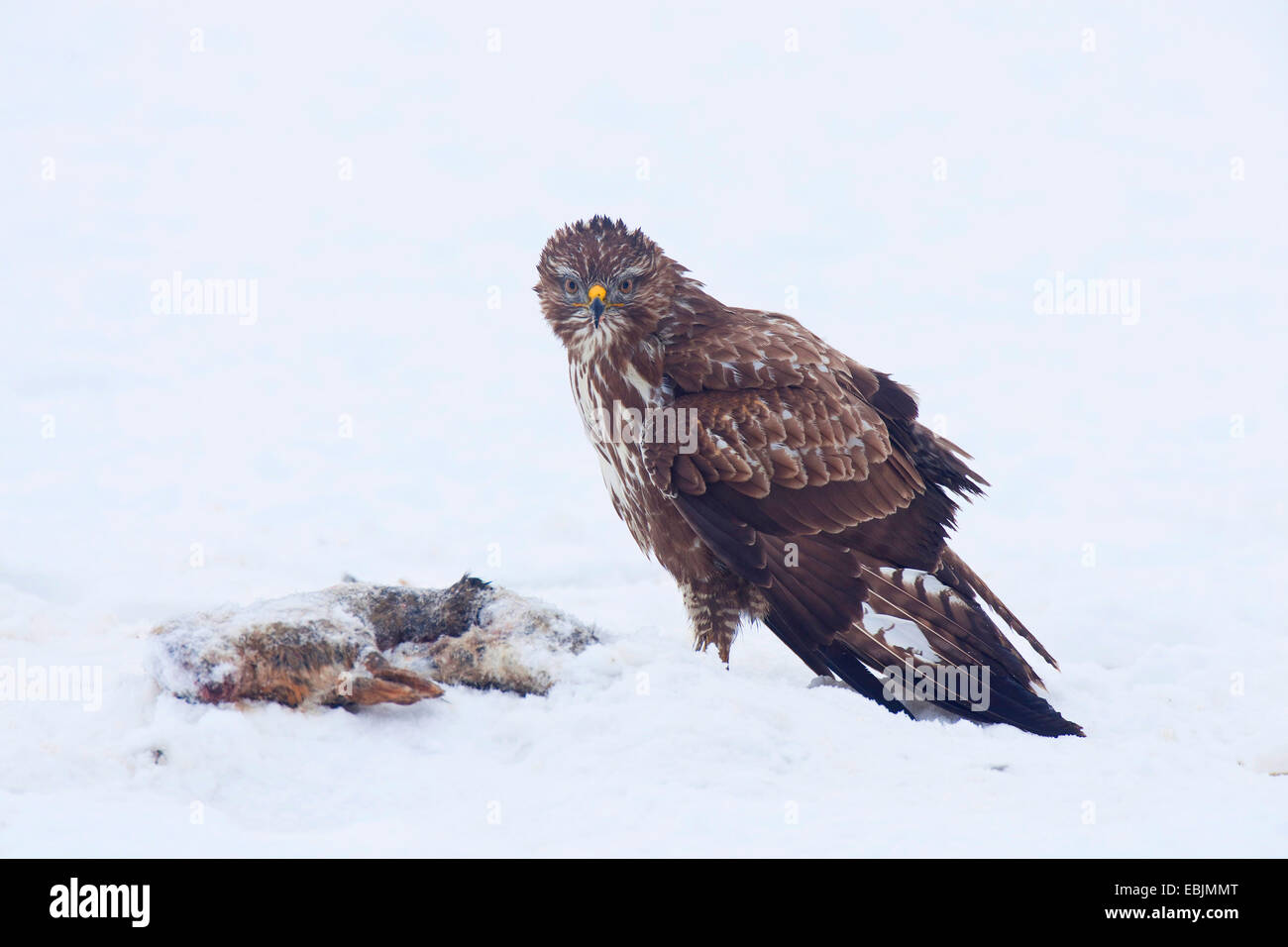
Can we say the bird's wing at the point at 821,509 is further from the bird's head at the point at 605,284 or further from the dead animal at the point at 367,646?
the dead animal at the point at 367,646

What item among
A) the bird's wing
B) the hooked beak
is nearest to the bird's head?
the hooked beak

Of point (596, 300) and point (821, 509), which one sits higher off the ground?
point (596, 300)

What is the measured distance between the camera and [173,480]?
30.7 feet

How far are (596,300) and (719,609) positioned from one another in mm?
1573

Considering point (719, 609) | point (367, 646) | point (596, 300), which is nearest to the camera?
point (367, 646)

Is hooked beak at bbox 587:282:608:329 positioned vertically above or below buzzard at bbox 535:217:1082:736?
above

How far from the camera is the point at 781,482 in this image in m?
5.39

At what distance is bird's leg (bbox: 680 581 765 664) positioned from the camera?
5492 mm

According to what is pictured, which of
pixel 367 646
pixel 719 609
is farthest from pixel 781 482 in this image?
pixel 367 646

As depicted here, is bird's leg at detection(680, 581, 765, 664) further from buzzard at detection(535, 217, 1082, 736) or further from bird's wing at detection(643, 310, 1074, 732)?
bird's wing at detection(643, 310, 1074, 732)

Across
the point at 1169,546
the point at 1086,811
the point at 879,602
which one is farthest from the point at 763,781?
the point at 1169,546

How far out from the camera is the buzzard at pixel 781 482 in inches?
201

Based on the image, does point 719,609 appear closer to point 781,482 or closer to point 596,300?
point 781,482

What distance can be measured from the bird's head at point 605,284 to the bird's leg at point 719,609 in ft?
4.11
